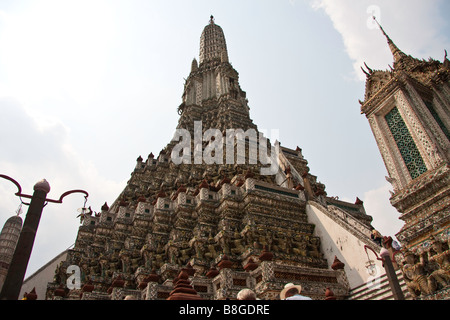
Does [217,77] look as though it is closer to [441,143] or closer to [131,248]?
[131,248]

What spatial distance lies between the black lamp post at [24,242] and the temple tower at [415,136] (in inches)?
285

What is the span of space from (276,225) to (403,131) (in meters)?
6.73

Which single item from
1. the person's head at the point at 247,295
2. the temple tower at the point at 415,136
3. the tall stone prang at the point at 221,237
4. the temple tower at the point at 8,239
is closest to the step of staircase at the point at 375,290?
the tall stone prang at the point at 221,237

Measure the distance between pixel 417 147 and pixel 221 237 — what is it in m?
7.67

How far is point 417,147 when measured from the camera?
8.84 meters

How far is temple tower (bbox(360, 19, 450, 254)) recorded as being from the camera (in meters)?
7.60

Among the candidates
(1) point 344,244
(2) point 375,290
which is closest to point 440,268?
(2) point 375,290

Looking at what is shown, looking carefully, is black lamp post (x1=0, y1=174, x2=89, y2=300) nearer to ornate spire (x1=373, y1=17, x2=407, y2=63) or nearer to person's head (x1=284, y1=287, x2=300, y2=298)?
person's head (x1=284, y1=287, x2=300, y2=298)

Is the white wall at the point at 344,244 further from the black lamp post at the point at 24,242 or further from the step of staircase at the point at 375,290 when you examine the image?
the black lamp post at the point at 24,242

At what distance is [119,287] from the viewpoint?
11.0 metres

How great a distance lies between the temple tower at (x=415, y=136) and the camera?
7.60m

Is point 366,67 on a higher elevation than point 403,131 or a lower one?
higher

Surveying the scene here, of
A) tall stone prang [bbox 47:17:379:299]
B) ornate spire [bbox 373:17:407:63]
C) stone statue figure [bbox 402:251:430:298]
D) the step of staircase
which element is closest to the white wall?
tall stone prang [bbox 47:17:379:299]
